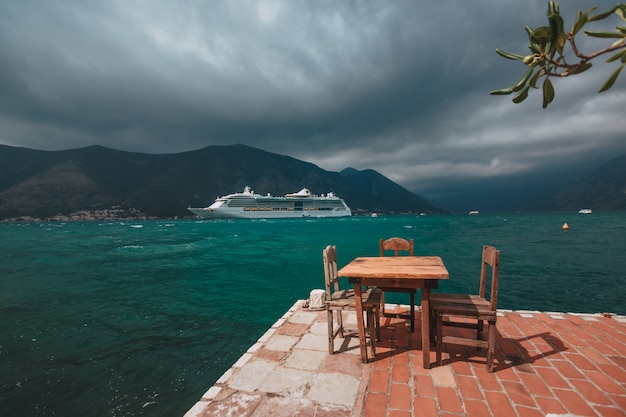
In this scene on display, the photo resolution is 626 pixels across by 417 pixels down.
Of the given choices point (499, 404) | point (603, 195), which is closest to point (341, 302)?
point (499, 404)

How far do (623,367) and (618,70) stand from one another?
3.55 metres

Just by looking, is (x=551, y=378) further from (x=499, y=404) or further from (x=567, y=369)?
(x=499, y=404)

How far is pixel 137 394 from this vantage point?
3.94m

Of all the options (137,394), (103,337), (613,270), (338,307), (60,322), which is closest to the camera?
(338,307)

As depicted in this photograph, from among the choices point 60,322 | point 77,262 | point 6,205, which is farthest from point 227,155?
point 60,322

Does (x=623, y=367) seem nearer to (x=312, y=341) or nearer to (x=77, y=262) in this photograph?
(x=312, y=341)

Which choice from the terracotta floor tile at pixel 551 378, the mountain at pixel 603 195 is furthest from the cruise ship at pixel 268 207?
the mountain at pixel 603 195

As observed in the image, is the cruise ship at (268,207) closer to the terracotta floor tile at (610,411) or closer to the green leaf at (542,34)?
the terracotta floor tile at (610,411)

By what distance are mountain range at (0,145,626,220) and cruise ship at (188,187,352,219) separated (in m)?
34.0

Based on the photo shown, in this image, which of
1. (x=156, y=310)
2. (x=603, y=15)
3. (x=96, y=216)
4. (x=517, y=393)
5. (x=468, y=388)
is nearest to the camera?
(x=603, y=15)

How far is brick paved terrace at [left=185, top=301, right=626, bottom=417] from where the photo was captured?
2279 millimetres

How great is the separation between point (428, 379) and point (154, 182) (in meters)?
141

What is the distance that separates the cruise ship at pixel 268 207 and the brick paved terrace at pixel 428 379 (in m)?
73.0

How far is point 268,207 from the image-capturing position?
78.4 m
